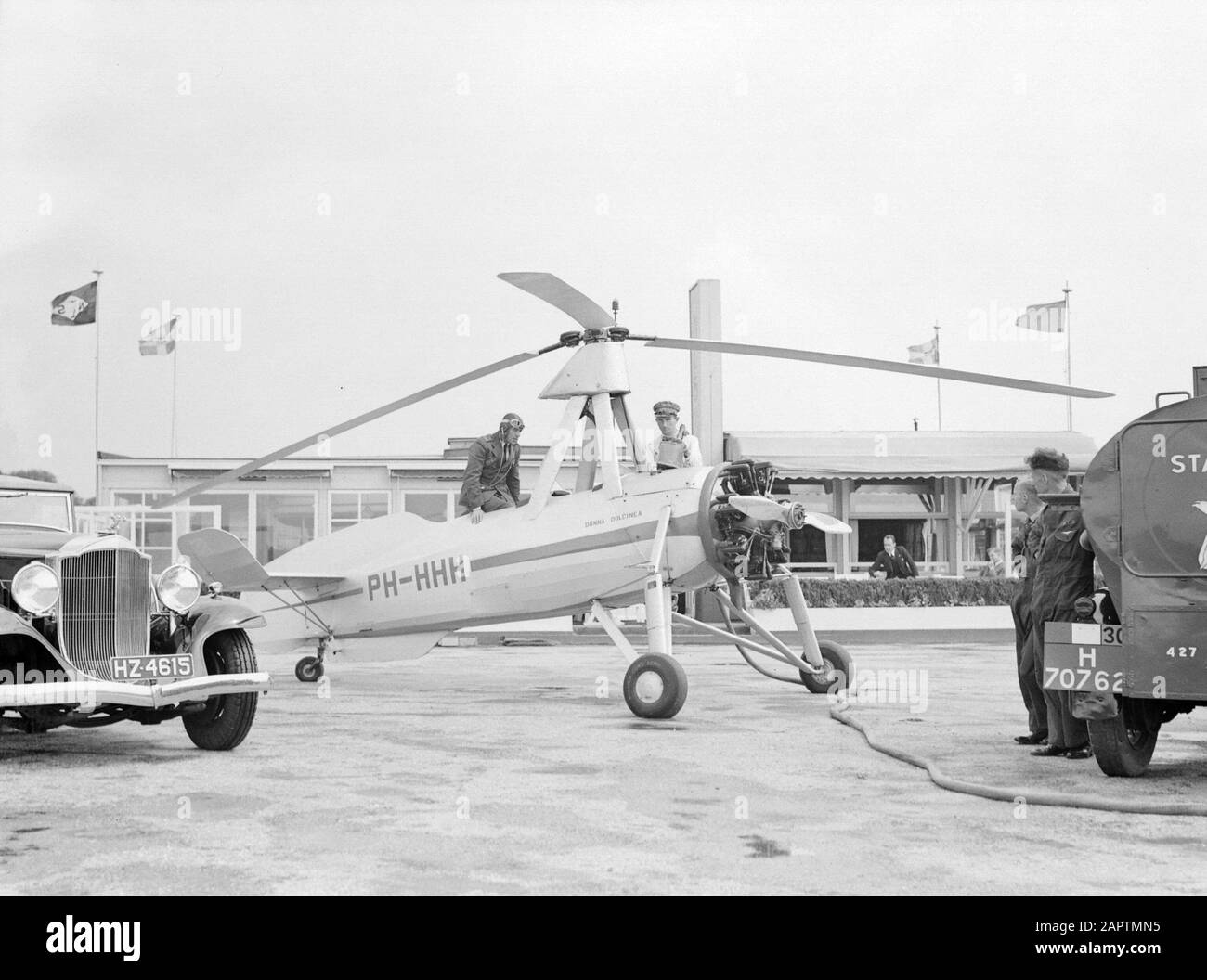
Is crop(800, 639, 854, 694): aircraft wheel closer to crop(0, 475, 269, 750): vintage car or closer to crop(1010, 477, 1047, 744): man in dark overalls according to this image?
crop(1010, 477, 1047, 744): man in dark overalls

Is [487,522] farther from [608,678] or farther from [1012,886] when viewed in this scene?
[1012,886]

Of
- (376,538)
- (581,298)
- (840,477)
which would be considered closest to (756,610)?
(840,477)

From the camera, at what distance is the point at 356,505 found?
2598 cm

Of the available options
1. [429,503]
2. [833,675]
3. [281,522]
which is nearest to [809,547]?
[429,503]

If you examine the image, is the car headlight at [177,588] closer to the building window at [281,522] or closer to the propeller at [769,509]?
the propeller at [769,509]

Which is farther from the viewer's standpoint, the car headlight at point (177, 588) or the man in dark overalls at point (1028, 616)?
the man in dark overalls at point (1028, 616)

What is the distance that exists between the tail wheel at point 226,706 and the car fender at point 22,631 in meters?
0.92

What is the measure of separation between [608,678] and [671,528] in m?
3.07

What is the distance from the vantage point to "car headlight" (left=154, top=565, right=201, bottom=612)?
7.74m

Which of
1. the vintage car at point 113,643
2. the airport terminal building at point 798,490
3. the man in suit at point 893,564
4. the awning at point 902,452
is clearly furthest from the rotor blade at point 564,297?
the awning at point 902,452

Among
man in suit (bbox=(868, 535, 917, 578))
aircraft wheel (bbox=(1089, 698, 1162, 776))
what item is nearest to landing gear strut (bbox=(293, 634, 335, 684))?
aircraft wheel (bbox=(1089, 698, 1162, 776))

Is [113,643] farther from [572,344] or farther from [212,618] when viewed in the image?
[572,344]

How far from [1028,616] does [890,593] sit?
1550 cm

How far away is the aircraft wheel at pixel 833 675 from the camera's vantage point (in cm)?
1110
